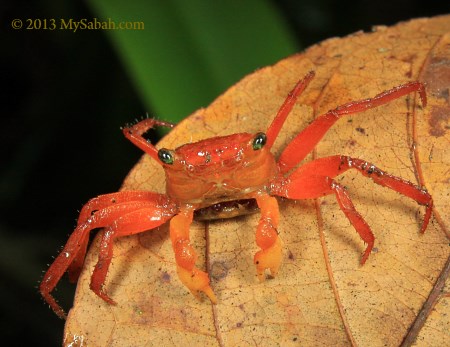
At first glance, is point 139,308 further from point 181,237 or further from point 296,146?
point 296,146

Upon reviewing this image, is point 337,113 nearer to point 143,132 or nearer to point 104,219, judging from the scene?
point 143,132

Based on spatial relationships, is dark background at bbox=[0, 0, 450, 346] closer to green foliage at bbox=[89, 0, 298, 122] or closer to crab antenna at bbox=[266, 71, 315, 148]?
green foliage at bbox=[89, 0, 298, 122]

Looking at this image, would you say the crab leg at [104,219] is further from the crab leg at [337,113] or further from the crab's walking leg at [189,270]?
the crab leg at [337,113]

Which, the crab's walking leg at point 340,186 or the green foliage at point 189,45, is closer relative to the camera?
the crab's walking leg at point 340,186

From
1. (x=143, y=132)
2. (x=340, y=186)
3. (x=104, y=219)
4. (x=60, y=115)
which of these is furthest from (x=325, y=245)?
(x=60, y=115)

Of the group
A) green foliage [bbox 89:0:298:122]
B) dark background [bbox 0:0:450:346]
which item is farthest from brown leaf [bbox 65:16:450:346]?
dark background [bbox 0:0:450:346]

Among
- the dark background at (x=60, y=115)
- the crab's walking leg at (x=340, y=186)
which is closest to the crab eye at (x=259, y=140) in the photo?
the crab's walking leg at (x=340, y=186)
